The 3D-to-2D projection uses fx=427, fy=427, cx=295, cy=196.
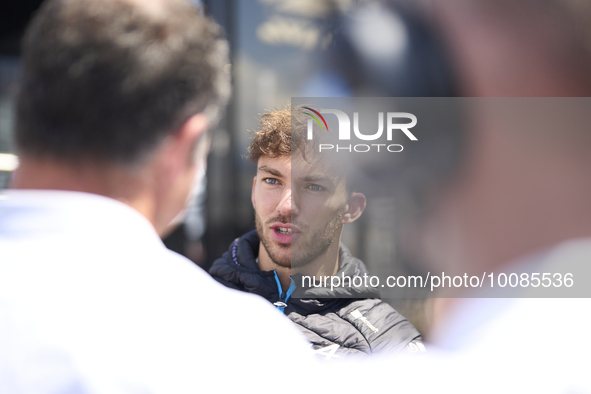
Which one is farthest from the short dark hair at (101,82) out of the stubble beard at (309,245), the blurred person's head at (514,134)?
the stubble beard at (309,245)

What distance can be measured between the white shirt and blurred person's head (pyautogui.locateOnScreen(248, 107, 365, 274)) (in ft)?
3.20

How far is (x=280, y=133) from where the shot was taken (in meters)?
1.63

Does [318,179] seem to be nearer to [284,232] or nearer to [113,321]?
[284,232]

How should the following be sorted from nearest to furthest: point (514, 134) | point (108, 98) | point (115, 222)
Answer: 1. point (514, 134)
2. point (115, 222)
3. point (108, 98)

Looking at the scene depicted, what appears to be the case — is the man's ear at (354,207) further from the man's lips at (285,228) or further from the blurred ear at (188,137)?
the blurred ear at (188,137)

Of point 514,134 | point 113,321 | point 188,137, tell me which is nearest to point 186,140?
point 188,137

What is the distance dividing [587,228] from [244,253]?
1.30 m

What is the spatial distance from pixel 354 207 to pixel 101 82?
1.02 metres

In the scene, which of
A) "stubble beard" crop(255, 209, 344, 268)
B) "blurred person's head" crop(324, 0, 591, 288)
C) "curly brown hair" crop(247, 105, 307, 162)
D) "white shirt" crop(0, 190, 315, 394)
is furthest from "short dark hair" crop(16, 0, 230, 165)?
"stubble beard" crop(255, 209, 344, 268)

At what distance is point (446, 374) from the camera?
452 mm

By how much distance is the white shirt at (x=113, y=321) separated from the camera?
22.5 inches

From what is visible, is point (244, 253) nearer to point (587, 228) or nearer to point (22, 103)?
point (22, 103)

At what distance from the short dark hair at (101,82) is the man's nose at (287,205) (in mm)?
827

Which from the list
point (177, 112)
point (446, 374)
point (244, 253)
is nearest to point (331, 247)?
point (244, 253)
